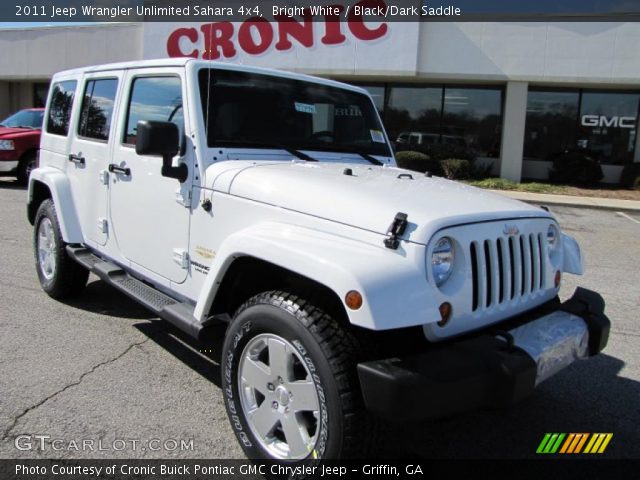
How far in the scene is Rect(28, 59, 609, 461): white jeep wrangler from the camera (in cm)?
225

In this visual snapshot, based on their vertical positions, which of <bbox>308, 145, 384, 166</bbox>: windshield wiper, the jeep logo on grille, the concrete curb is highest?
<bbox>308, 145, 384, 166</bbox>: windshield wiper

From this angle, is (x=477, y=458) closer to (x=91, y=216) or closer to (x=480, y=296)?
(x=480, y=296)

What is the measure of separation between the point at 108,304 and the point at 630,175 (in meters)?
17.5

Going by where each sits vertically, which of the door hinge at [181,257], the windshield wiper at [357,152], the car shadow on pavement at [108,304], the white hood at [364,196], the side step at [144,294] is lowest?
the car shadow on pavement at [108,304]

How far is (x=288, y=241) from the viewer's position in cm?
253

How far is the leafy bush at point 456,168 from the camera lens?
57.0 ft

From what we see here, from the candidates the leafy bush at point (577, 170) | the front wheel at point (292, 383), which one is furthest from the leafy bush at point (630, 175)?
the front wheel at point (292, 383)

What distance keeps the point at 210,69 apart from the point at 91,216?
178 centimetres

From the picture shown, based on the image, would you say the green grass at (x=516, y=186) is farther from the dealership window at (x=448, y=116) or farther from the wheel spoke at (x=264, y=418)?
the wheel spoke at (x=264, y=418)

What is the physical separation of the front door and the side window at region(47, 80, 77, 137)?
128cm

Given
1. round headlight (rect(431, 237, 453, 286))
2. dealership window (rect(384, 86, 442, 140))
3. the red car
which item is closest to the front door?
round headlight (rect(431, 237, 453, 286))

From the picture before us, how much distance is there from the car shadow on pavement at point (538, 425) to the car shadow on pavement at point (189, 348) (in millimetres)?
1357

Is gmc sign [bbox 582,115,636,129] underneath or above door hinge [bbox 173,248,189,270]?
above

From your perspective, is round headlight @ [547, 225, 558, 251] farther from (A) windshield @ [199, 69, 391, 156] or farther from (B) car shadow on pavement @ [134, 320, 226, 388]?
(B) car shadow on pavement @ [134, 320, 226, 388]
